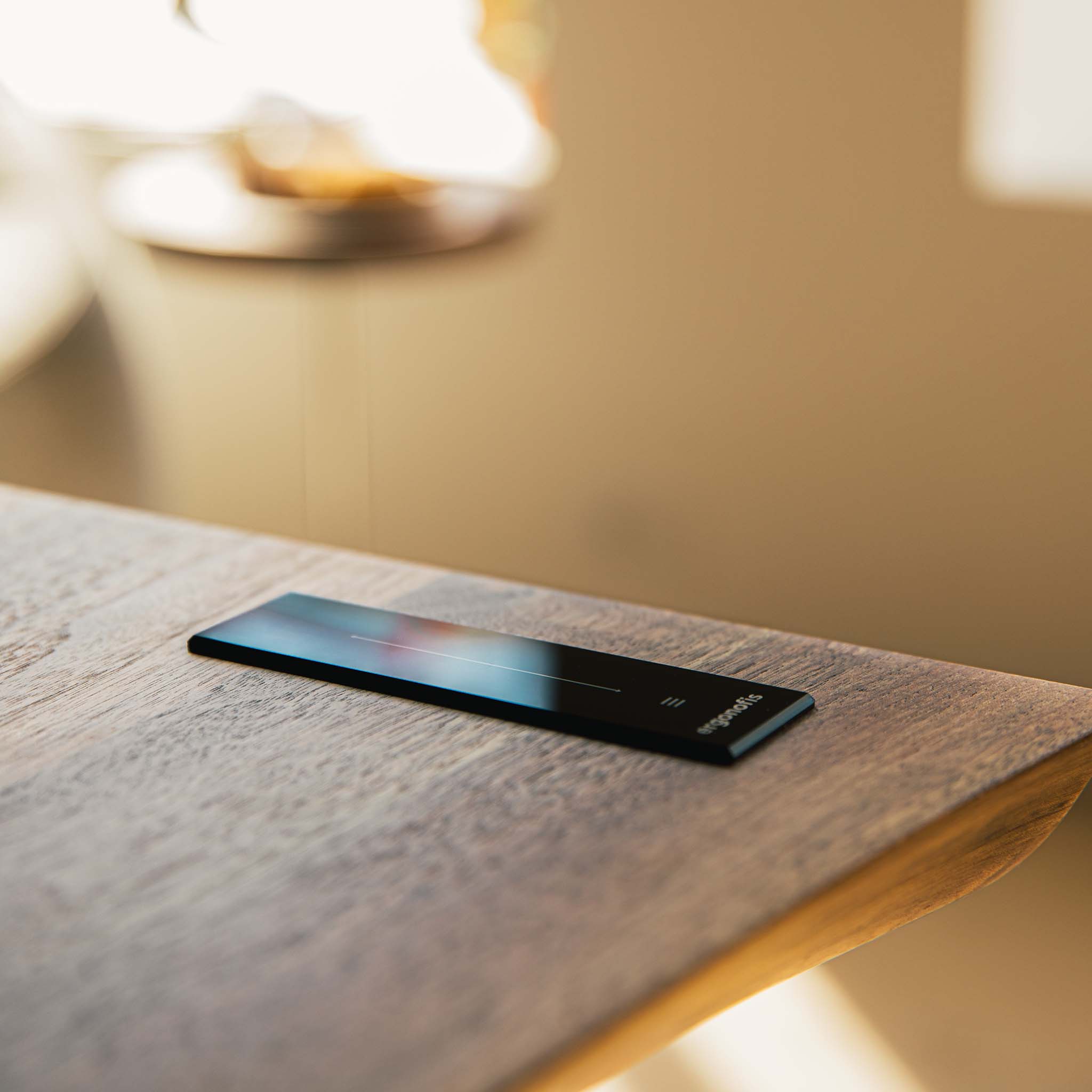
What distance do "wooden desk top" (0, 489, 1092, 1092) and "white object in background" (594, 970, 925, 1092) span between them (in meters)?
0.52

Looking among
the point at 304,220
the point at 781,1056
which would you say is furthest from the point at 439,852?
the point at 304,220

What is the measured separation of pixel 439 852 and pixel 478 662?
0.13 m

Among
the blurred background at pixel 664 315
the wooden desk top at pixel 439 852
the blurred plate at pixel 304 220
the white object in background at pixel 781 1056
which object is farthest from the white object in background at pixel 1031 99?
the wooden desk top at pixel 439 852

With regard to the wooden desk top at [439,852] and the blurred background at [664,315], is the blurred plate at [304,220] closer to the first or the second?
the blurred background at [664,315]

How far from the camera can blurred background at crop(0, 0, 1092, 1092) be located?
1107mm

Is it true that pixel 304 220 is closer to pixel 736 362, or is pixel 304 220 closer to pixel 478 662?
pixel 736 362

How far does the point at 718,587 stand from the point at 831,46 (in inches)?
24.1

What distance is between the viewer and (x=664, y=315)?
1562 millimetres

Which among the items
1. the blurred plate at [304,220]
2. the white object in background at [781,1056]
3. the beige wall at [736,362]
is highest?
the blurred plate at [304,220]

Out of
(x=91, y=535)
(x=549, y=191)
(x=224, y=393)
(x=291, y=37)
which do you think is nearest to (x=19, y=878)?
(x=91, y=535)

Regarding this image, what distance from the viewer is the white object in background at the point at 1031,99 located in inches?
50.2

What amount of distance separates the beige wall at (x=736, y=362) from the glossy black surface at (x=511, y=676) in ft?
2.69

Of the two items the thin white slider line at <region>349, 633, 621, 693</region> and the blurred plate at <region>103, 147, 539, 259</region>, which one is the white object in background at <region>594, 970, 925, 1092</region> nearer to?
the thin white slider line at <region>349, 633, 621, 693</region>

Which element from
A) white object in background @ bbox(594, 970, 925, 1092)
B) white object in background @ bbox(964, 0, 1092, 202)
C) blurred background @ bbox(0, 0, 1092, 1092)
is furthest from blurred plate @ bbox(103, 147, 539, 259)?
white object in background @ bbox(594, 970, 925, 1092)
